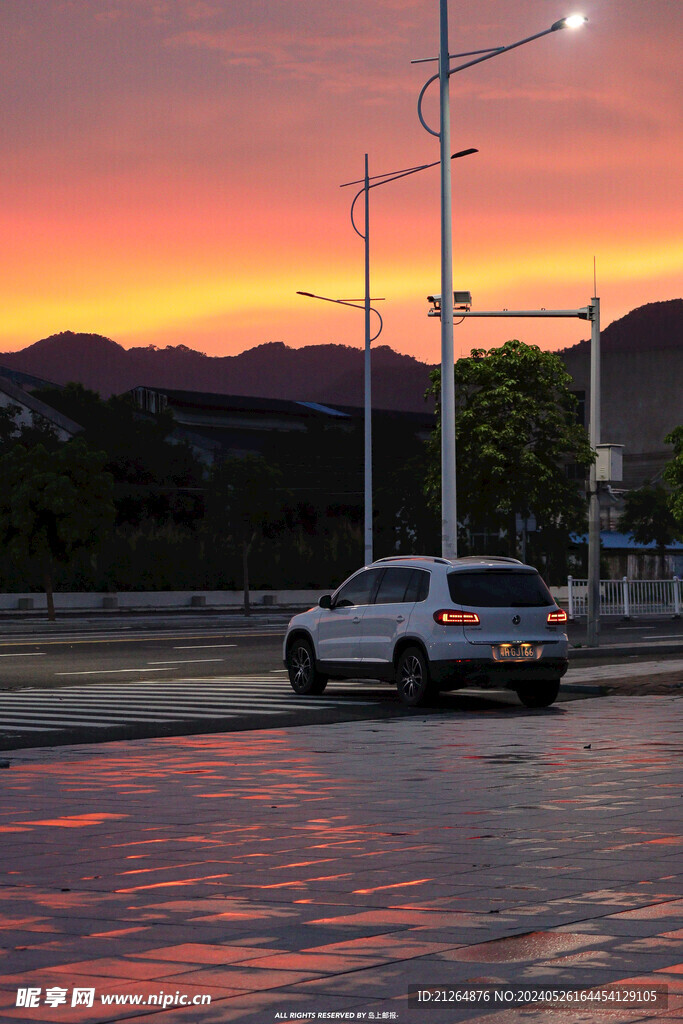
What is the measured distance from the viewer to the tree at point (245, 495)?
63.2 m

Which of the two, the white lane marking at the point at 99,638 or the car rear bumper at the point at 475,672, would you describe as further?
the white lane marking at the point at 99,638

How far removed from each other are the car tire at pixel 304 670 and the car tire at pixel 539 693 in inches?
109

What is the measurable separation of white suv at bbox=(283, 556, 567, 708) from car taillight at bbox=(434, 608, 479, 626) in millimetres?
12

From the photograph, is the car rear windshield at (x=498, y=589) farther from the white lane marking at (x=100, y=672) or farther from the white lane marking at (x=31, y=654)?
the white lane marking at (x=31, y=654)

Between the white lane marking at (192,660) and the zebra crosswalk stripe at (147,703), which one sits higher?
the zebra crosswalk stripe at (147,703)

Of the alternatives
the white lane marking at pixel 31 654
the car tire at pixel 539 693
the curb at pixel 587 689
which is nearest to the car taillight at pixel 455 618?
the car tire at pixel 539 693

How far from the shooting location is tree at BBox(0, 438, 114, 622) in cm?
5450

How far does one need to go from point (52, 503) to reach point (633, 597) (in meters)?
19.6

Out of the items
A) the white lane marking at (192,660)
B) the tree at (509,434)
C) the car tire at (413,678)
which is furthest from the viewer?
the tree at (509,434)

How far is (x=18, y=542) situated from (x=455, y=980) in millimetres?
50013

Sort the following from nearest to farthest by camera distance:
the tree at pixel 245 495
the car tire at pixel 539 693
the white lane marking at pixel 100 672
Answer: the car tire at pixel 539 693
the white lane marking at pixel 100 672
the tree at pixel 245 495

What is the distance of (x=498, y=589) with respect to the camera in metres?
19.6

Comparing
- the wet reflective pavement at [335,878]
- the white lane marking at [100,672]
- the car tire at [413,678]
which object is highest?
the car tire at [413,678]

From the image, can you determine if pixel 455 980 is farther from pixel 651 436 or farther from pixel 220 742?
pixel 651 436
